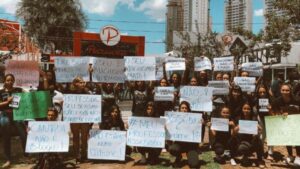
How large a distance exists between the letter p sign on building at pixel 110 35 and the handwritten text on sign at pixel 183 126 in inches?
686

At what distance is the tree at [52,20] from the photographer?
4828 cm

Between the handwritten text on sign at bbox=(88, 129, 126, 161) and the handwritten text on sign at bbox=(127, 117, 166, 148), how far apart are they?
18cm

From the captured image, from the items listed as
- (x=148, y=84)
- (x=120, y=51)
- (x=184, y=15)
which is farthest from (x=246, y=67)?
(x=184, y=15)

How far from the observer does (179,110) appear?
29.6 ft

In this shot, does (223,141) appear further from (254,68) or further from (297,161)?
(254,68)

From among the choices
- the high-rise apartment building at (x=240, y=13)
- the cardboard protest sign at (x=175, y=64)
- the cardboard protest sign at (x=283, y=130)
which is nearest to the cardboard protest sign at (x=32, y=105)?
the cardboard protest sign at (x=175, y=64)

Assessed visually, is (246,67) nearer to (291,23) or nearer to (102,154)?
(102,154)

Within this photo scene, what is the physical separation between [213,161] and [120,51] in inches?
785

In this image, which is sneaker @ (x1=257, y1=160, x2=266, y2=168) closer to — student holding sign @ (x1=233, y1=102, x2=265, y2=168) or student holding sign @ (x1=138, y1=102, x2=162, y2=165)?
student holding sign @ (x1=233, y1=102, x2=265, y2=168)

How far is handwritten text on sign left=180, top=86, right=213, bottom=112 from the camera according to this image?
954 centimetres

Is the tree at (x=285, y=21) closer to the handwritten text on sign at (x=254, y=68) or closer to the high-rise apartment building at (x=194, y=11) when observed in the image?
the handwritten text on sign at (x=254, y=68)

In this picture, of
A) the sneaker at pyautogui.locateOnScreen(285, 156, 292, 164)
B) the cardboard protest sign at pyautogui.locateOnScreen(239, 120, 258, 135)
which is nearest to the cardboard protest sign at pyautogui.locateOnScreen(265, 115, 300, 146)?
the cardboard protest sign at pyautogui.locateOnScreen(239, 120, 258, 135)

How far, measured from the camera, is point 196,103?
9.62 m

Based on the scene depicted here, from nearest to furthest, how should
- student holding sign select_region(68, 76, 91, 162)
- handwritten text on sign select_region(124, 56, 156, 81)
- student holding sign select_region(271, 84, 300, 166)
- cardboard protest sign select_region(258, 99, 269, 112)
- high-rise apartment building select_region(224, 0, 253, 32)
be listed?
1. student holding sign select_region(271, 84, 300, 166)
2. student holding sign select_region(68, 76, 91, 162)
3. cardboard protest sign select_region(258, 99, 269, 112)
4. handwritten text on sign select_region(124, 56, 156, 81)
5. high-rise apartment building select_region(224, 0, 253, 32)
